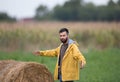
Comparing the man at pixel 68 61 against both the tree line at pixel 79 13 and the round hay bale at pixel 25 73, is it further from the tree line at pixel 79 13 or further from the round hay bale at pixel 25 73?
the tree line at pixel 79 13

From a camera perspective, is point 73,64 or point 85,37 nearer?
point 73,64

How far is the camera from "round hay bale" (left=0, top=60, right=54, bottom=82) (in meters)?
9.66

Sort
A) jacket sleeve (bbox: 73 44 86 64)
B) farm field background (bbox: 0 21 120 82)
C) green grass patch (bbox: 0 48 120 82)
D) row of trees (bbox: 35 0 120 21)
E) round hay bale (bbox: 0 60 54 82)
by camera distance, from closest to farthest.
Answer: jacket sleeve (bbox: 73 44 86 64)
round hay bale (bbox: 0 60 54 82)
green grass patch (bbox: 0 48 120 82)
farm field background (bbox: 0 21 120 82)
row of trees (bbox: 35 0 120 21)

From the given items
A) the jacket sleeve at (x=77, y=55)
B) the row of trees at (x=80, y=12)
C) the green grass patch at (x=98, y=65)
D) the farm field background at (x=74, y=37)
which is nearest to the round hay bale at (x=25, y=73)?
the jacket sleeve at (x=77, y=55)

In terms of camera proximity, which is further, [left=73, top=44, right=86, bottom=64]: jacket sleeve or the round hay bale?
the round hay bale

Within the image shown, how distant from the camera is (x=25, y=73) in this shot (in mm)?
9773

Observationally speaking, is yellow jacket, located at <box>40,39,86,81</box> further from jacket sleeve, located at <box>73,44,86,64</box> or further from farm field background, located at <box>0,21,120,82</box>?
farm field background, located at <box>0,21,120,82</box>

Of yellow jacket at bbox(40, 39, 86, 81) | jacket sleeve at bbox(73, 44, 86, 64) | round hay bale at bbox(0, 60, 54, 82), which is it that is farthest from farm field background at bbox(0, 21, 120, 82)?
jacket sleeve at bbox(73, 44, 86, 64)

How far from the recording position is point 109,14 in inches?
2207

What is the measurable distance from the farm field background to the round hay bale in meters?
4.95

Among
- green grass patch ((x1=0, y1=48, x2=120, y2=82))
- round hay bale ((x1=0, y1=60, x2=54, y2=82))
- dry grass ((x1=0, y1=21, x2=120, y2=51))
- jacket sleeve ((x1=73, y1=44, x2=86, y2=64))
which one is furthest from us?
dry grass ((x1=0, y1=21, x2=120, y2=51))

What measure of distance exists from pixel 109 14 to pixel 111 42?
30.2 metres

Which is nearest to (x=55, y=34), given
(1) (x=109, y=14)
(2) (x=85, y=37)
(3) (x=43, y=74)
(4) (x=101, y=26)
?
(2) (x=85, y=37)

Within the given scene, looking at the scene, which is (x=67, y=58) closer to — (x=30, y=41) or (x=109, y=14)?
(x=30, y=41)
